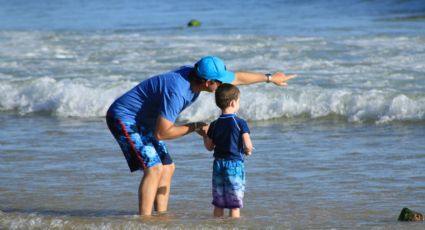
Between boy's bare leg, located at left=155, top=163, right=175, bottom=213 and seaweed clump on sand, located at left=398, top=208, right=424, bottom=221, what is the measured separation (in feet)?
5.34

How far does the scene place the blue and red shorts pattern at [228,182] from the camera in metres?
6.48

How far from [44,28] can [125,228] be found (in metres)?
21.5

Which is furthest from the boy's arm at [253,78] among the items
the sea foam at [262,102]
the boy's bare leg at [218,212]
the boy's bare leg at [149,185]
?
the sea foam at [262,102]

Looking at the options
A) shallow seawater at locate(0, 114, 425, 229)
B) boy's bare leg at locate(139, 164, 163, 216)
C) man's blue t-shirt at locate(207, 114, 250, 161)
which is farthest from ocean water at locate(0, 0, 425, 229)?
man's blue t-shirt at locate(207, 114, 250, 161)

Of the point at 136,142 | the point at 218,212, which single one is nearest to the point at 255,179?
the point at 218,212

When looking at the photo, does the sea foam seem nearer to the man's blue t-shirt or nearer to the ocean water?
the ocean water

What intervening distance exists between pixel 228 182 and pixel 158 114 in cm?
67

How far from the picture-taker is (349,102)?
1238 cm

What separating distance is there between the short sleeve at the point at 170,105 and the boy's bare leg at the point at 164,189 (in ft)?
2.25

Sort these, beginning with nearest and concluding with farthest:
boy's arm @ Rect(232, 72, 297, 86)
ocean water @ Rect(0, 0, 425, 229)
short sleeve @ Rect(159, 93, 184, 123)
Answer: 1. short sleeve @ Rect(159, 93, 184, 123)
2. boy's arm @ Rect(232, 72, 297, 86)
3. ocean water @ Rect(0, 0, 425, 229)

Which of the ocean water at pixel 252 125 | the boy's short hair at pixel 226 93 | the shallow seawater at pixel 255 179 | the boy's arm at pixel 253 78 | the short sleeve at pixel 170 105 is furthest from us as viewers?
the ocean water at pixel 252 125

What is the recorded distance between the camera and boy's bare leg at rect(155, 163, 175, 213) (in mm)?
6763

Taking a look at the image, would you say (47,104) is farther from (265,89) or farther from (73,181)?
(73,181)

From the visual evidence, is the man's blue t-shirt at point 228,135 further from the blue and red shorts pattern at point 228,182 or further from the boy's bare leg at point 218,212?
the boy's bare leg at point 218,212
